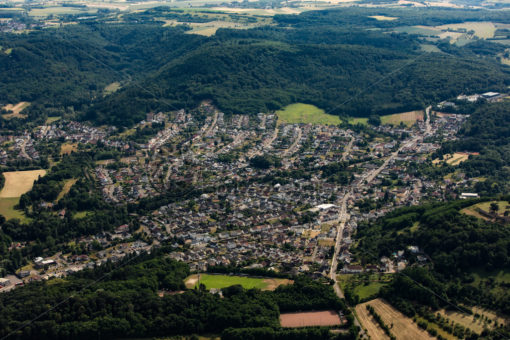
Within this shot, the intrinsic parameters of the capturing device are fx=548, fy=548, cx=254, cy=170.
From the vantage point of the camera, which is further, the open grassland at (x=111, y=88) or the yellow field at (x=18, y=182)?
the open grassland at (x=111, y=88)

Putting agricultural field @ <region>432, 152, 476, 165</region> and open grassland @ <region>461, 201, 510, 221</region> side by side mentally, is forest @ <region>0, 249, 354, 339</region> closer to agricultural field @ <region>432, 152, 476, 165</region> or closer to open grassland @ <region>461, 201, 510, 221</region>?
open grassland @ <region>461, 201, 510, 221</region>

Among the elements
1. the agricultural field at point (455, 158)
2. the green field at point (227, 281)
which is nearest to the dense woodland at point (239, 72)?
the agricultural field at point (455, 158)

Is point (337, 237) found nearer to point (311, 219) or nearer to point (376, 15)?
point (311, 219)

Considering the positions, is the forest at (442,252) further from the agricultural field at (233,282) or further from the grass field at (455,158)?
the grass field at (455,158)

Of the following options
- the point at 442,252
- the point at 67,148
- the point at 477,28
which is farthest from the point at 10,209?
the point at 477,28

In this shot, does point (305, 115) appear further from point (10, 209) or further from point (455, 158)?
point (10, 209)

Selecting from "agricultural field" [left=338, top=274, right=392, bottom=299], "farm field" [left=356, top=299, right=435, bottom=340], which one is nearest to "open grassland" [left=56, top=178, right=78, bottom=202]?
"agricultural field" [left=338, top=274, right=392, bottom=299]

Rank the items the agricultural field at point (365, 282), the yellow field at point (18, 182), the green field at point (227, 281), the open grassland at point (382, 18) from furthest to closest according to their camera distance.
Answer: the open grassland at point (382, 18)
the yellow field at point (18, 182)
the green field at point (227, 281)
the agricultural field at point (365, 282)
